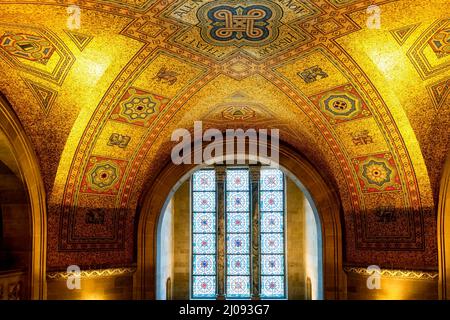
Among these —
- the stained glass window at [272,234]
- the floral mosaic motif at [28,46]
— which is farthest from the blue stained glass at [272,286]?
the floral mosaic motif at [28,46]

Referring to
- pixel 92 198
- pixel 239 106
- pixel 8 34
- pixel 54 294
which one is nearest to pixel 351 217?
pixel 239 106

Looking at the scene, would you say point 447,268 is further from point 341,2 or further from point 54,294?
point 54,294

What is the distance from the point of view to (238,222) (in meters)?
17.0

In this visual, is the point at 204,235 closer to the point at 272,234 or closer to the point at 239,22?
the point at 272,234

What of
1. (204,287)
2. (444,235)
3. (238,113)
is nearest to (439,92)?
(444,235)

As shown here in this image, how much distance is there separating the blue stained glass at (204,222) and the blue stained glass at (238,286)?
5.51 feet

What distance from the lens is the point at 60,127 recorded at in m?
8.46

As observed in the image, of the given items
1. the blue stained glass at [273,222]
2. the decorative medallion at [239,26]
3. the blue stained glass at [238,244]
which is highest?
the decorative medallion at [239,26]

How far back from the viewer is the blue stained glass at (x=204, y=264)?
55.5ft

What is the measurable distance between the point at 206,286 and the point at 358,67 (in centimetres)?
1081

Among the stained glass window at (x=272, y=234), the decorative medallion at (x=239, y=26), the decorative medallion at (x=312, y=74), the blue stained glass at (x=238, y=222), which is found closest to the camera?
the decorative medallion at (x=239, y=26)

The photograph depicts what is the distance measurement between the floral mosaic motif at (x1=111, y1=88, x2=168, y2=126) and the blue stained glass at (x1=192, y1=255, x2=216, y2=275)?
8484 millimetres

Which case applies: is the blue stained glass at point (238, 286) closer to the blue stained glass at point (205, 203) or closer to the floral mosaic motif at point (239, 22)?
the blue stained glass at point (205, 203)

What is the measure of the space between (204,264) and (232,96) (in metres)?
8.67
